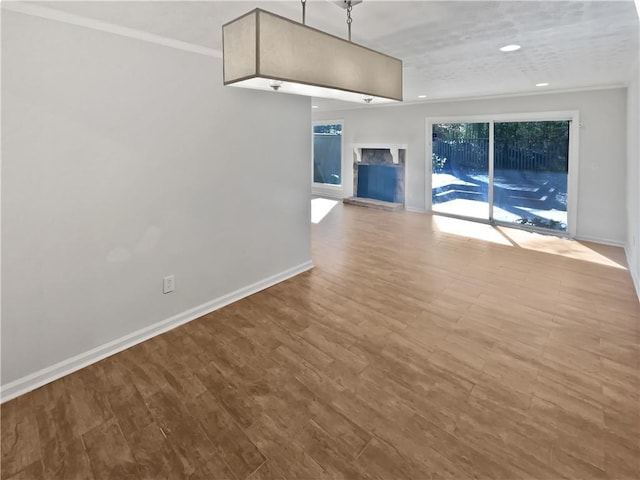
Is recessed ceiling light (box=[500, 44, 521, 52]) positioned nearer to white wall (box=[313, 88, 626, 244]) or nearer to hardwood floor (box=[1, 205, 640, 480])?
hardwood floor (box=[1, 205, 640, 480])

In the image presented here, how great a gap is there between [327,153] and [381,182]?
212 centimetres

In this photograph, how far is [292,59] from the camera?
1453 mm

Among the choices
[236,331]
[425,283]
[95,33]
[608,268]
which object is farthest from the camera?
[608,268]

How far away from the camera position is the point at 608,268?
4.29m

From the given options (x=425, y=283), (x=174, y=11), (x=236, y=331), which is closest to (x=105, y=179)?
(x=174, y=11)

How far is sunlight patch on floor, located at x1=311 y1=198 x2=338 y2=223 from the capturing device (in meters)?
7.33

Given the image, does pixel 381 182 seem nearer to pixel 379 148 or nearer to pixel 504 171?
pixel 379 148

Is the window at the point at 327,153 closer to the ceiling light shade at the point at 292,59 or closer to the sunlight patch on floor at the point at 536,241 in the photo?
the sunlight patch on floor at the point at 536,241

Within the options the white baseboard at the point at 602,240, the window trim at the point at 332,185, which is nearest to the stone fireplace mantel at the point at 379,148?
the window trim at the point at 332,185

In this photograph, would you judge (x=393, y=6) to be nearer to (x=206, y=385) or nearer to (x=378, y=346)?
(x=378, y=346)

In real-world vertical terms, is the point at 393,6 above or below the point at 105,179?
above

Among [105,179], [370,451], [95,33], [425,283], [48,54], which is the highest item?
[95,33]

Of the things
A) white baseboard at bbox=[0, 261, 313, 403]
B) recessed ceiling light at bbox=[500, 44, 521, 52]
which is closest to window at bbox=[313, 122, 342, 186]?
recessed ceiling light at bbox=[500, 44, 521, 52]

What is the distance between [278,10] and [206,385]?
94.9 inches
